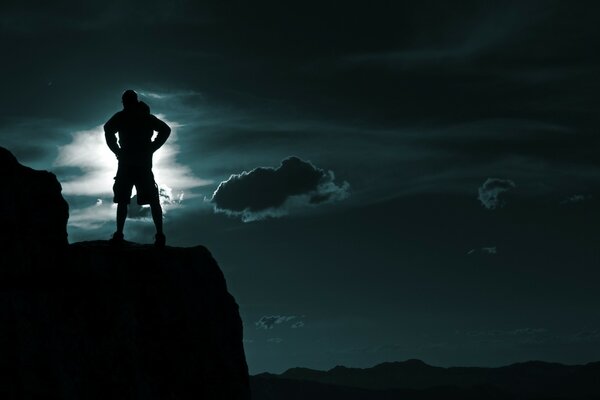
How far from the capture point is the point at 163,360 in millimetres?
17516

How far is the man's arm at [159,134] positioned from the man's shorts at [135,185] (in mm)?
646

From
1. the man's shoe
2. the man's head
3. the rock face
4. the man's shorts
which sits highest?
the man's head

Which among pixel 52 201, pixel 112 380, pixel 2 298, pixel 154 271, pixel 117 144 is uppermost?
pixel 117 144

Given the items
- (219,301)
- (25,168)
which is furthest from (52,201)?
(219,301)

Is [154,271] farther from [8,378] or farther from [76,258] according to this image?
[8,378]

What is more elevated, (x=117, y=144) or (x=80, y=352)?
(x=117, y=144)

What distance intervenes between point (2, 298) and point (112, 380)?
311cm

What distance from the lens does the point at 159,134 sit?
18141mm

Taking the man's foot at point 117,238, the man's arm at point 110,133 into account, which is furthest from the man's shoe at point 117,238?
the man's arm at point 110,133

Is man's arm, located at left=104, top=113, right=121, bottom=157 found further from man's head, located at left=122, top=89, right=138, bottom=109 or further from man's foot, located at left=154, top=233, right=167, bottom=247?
man's foot, located at left=154, top=233, right=167, bottom=247

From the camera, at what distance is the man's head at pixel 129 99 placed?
698 inches

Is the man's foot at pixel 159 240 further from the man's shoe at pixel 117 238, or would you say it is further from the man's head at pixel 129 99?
the man's head at pixel 129 99

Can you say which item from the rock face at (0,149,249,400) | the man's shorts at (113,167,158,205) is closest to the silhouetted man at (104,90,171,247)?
the man's shorts at (113,167,158,205)

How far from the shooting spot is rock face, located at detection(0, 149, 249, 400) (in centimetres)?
1480
